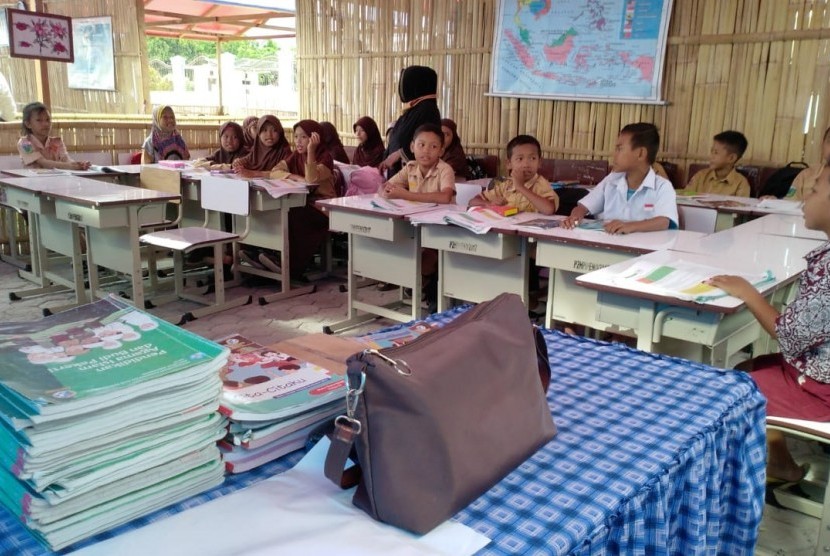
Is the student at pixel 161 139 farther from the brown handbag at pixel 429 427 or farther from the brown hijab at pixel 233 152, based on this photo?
the brown handbag at pixel 429 427

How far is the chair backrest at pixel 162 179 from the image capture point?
4.99 metres

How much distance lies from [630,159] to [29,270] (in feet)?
15.9

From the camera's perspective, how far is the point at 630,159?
3.31 meters

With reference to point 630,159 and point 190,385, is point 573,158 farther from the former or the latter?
point 190,385

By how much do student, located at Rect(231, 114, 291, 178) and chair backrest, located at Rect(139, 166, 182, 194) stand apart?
0.67 metres

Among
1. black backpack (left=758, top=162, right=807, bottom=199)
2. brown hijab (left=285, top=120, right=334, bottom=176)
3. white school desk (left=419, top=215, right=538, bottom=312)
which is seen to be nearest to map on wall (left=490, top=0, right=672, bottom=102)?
black backpack (left=758, top=162, right=807, bottom=199)

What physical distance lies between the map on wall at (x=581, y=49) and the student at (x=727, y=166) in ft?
3.83

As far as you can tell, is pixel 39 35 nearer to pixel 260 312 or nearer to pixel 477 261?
pixel 260 312

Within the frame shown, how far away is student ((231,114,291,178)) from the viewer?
225 inches

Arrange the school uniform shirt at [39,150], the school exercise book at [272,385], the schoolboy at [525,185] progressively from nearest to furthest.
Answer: the school exercise book at [272,385] → the schoolboy at [525,185] → the school uniform shirt at [39,150]

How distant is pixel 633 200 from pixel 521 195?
2.32ft

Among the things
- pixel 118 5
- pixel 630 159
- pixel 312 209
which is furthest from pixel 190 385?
pixel 118 5

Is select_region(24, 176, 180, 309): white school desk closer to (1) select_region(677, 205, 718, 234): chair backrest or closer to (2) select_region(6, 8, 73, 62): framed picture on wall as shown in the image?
(2) select_region(6, 8, 73, 62): framed picture on wall

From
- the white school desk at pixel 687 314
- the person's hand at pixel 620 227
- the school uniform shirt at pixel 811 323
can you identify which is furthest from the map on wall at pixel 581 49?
the school uniform shirt at pixel 811 323
